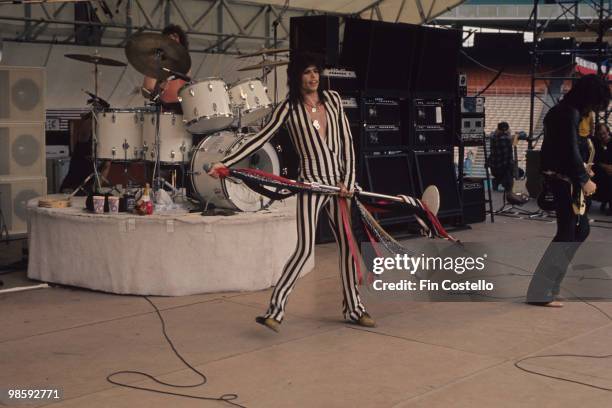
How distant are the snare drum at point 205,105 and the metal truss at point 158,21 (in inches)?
155

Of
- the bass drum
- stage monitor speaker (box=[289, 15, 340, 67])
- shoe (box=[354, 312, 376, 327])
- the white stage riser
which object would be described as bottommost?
shoe (box=[354, 312, 376, 327])

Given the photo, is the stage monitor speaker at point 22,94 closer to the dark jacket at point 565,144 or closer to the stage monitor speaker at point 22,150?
the stage monitor speaker at point 22,150

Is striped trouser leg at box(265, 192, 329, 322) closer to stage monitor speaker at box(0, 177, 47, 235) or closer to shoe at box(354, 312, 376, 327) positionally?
shoe at box(354, 312, 376, 327)

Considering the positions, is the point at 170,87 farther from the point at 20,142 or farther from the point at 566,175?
the point at 566,175

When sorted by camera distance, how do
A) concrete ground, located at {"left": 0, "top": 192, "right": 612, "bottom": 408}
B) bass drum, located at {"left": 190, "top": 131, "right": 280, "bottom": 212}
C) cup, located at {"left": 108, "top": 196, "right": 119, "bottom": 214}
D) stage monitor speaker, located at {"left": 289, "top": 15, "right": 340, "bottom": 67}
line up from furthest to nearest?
stage monitor speaker, located at {"left": 289, "top": 15, "right": 340, "bottom": 67}
bass drum, located at {"left": 190, "top": 131, "right": 280, "bottom": 212}
cup, located at {"left": 108, "top": 196, "right": 119, "bottom": 214}
concrete ground, located at {"left": 0, "top": 192, "right": 612, "bottom": 408}

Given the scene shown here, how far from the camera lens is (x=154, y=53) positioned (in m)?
7.70

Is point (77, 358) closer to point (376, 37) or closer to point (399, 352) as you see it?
point (399, 352)

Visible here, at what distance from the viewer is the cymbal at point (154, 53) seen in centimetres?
762

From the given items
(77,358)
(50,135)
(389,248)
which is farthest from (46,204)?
(50,135)

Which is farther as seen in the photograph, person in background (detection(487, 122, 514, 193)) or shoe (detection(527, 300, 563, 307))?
person in background (detection(487, 122, 514, 193))

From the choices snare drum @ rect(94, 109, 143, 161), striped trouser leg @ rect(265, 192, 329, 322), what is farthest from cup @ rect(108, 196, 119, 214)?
striped trouser leg @ rect(265, 192, 329, 322)

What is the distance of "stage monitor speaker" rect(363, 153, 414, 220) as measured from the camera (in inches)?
396

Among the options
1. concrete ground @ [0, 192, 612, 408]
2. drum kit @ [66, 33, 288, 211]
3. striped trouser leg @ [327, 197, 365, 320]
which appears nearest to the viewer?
concrete ground @ [0, 192, 612, 408]

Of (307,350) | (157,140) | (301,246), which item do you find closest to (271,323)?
(307,350)
